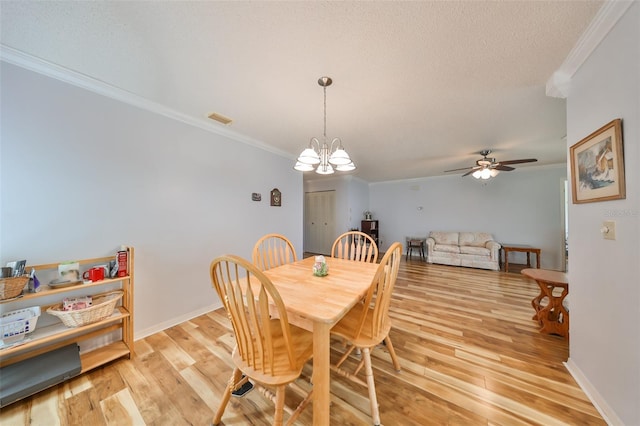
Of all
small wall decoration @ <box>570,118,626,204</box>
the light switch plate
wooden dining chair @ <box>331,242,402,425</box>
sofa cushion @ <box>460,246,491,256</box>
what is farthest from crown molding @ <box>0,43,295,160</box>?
sofa cushion @ <box>460,246,491,256</box>

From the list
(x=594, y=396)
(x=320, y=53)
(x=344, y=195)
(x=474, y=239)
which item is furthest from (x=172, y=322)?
(x=474, y=239)

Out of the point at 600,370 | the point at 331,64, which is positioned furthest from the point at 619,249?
the point at 331,64

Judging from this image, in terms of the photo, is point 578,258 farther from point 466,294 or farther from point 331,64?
point 331,64

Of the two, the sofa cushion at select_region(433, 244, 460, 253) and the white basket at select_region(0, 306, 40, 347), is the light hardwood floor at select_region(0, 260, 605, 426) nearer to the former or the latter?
the white basket at select_region(0, 306, 40, 347)

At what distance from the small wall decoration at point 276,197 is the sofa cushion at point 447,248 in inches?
161

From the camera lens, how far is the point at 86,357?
5.28 feet

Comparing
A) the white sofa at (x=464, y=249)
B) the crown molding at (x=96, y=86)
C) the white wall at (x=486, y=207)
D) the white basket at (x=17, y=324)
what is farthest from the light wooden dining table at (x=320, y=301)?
the white wall at (x=486, y=207)

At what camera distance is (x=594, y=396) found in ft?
4.21

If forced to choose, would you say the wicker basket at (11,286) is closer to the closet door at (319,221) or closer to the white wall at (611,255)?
the white wall at (611,255)

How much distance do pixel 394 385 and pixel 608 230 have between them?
5.45ft

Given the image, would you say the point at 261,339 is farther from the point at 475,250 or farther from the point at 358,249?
the point at 475,250

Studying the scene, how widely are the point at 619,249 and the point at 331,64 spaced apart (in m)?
2.10

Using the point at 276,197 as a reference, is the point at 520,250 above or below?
below

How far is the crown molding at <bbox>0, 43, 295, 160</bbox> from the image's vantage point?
144 centimetres
